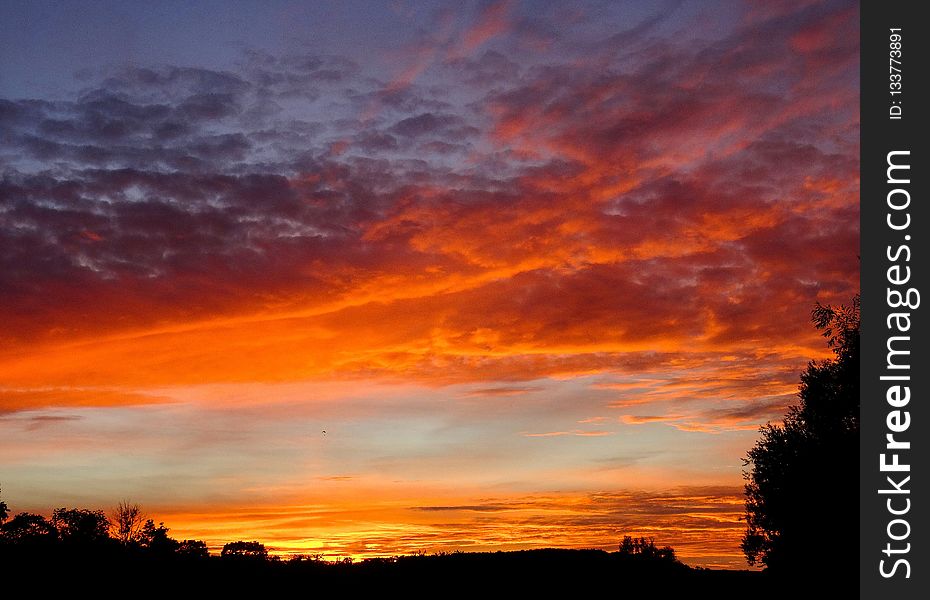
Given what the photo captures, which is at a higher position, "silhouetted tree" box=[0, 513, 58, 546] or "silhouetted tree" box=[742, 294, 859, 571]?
"silhouetted tree" box=[742, 294, 859, 571]

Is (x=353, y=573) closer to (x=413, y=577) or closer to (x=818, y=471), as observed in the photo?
(x=413, y=577)

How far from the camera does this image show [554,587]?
3136cm

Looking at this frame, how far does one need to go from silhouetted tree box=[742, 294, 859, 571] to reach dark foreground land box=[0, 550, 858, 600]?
3430 mm

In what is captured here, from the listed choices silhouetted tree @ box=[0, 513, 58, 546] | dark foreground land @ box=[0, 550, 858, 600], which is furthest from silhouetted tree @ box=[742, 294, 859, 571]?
silhouetted tree @ box=[0, 513, 58, 546]

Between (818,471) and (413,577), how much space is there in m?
24.0

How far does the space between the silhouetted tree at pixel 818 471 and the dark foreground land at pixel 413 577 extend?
135 inches

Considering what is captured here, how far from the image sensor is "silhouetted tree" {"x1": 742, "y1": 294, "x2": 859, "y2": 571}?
134ft

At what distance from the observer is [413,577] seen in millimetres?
32250

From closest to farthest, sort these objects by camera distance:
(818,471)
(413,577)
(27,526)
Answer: (413,577), (818,471), (27,526)

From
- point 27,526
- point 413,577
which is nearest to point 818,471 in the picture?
point 413,577

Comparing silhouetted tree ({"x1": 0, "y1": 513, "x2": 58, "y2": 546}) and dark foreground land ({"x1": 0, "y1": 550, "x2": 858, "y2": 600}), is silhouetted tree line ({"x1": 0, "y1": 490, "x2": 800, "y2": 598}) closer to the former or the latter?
dark foreground land ({"x1": 0, "y1": 550, "x2": 858, "y2": 600})

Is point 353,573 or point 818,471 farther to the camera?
point 818,471

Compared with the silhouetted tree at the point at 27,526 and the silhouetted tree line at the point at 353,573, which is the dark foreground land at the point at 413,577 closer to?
the silhouetted tree line at the point at 353,573

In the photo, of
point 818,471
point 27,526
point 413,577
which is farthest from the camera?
point 27,526
